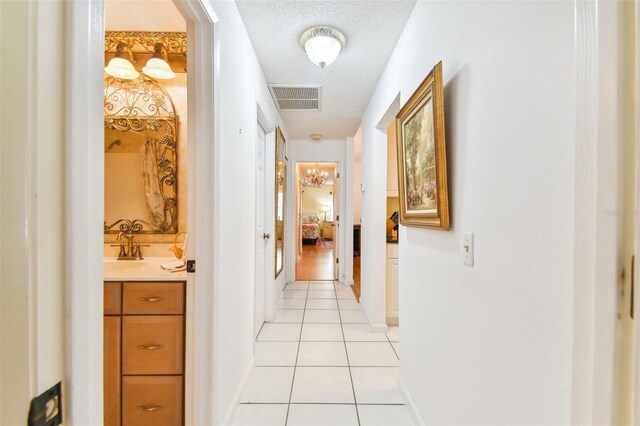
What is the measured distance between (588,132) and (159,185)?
87.9 inches

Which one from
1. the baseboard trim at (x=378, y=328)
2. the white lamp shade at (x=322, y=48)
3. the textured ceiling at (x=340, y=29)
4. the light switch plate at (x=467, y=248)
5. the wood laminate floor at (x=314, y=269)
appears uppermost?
the textured ceiling at (x=340, y=29)

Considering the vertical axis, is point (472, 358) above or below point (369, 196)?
below

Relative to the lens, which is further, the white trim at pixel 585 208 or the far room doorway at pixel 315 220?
the far room doorway at pixel 315 220

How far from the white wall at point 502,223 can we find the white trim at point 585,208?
0.08 metres

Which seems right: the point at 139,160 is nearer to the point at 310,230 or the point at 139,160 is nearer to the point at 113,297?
the point at 113,297

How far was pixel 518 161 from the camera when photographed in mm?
791

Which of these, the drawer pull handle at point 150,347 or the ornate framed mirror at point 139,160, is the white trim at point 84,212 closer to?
the drawer pull handle at point 150,347

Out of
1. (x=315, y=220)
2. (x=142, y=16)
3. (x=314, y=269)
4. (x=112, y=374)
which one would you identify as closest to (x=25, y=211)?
(x=112, y=374)

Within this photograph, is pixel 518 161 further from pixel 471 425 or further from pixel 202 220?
pixel 202 220

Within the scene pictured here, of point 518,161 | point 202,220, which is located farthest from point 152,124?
point 518,161

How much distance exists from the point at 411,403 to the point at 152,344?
1.51 meters

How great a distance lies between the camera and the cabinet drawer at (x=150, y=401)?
134 centimetres

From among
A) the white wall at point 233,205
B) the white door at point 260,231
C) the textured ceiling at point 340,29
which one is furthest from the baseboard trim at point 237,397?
the textured ceiling at point 340,29

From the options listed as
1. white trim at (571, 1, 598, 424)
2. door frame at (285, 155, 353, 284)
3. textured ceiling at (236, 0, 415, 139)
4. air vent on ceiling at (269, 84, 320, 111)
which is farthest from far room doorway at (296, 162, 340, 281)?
white trim at (571, 1, 598, 424)
